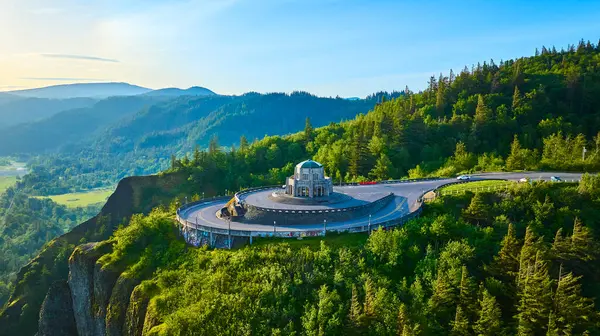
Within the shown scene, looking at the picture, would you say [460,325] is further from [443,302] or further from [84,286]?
[84,286]

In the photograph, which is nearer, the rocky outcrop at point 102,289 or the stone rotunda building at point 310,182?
the rocky outcrop at point 102,289

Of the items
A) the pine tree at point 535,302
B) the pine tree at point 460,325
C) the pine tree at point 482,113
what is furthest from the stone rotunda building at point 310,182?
the pine tree at point 482,113

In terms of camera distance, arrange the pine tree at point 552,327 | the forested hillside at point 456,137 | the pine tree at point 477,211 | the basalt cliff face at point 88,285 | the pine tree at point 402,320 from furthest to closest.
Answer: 1. the forested hillside at point 456,137
2. the pine tree at point 477,211
3. the basalt cliff face at point 88,285
4. the pine tree at point 402,320
5. the pine tree at point 552,327

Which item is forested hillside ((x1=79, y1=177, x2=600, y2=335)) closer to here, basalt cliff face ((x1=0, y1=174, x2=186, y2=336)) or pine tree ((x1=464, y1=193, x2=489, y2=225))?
pine tree ((x1=464, y1=193, x2=489, y2=225))

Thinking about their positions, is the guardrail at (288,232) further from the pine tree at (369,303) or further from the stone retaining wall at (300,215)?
the pine tree at (369,303)

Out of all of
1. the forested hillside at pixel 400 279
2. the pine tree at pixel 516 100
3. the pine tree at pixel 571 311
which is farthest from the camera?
the pine tree at pixel 516 100

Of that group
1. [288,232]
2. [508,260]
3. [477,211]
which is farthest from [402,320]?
[477,211]
